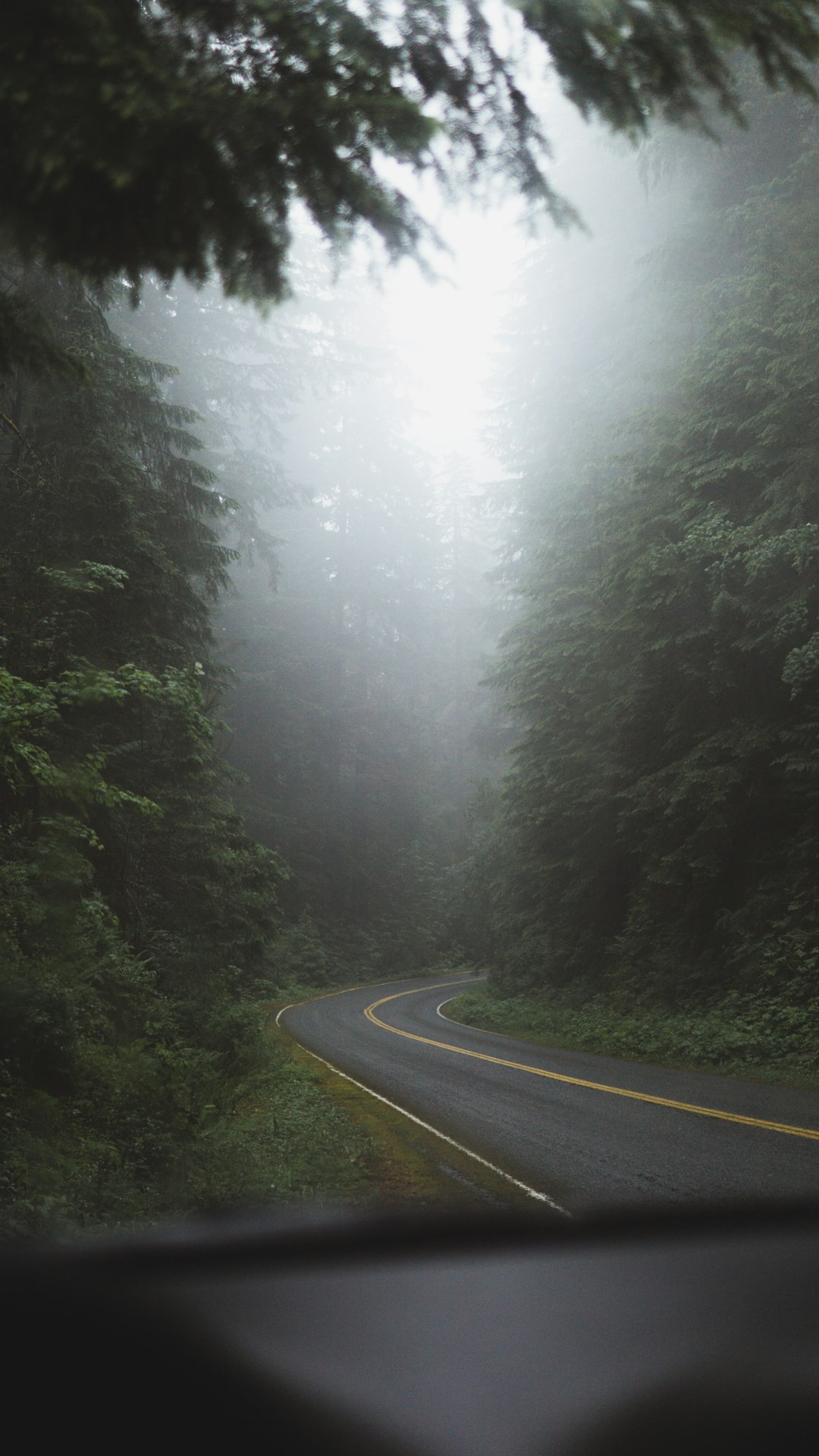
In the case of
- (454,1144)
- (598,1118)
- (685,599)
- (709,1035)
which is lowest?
(709,1035)

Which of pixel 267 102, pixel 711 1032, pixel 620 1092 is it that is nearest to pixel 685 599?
pixel 711 1032

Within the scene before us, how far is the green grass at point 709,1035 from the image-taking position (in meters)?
10.9

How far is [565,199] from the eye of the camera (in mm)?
3008

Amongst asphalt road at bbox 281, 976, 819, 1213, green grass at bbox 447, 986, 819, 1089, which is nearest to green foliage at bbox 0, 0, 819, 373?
asphalt road at bbox 281, 976, 819, 1213

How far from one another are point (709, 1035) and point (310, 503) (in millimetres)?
17053

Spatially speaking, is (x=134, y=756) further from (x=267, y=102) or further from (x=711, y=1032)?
(x=267, y=102)

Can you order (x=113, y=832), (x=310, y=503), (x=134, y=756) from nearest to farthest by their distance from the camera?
(x=134, y=756), (x=113, y=832), (x=310, y=503)

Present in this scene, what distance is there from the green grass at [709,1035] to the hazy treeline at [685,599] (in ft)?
0.46

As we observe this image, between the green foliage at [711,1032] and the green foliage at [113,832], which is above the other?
the green foliage at [113,832]

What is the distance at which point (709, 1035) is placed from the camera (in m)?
12.1

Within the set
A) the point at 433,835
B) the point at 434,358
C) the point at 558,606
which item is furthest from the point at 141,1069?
the point at 433,835

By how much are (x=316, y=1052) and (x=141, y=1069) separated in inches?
278

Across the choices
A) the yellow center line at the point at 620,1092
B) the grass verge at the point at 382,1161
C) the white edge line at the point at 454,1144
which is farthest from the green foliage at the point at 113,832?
the yellow center line at the point at 620,1092

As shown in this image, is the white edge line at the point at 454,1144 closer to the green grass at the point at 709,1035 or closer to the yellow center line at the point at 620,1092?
the yellow center line at the point at 620,1092
